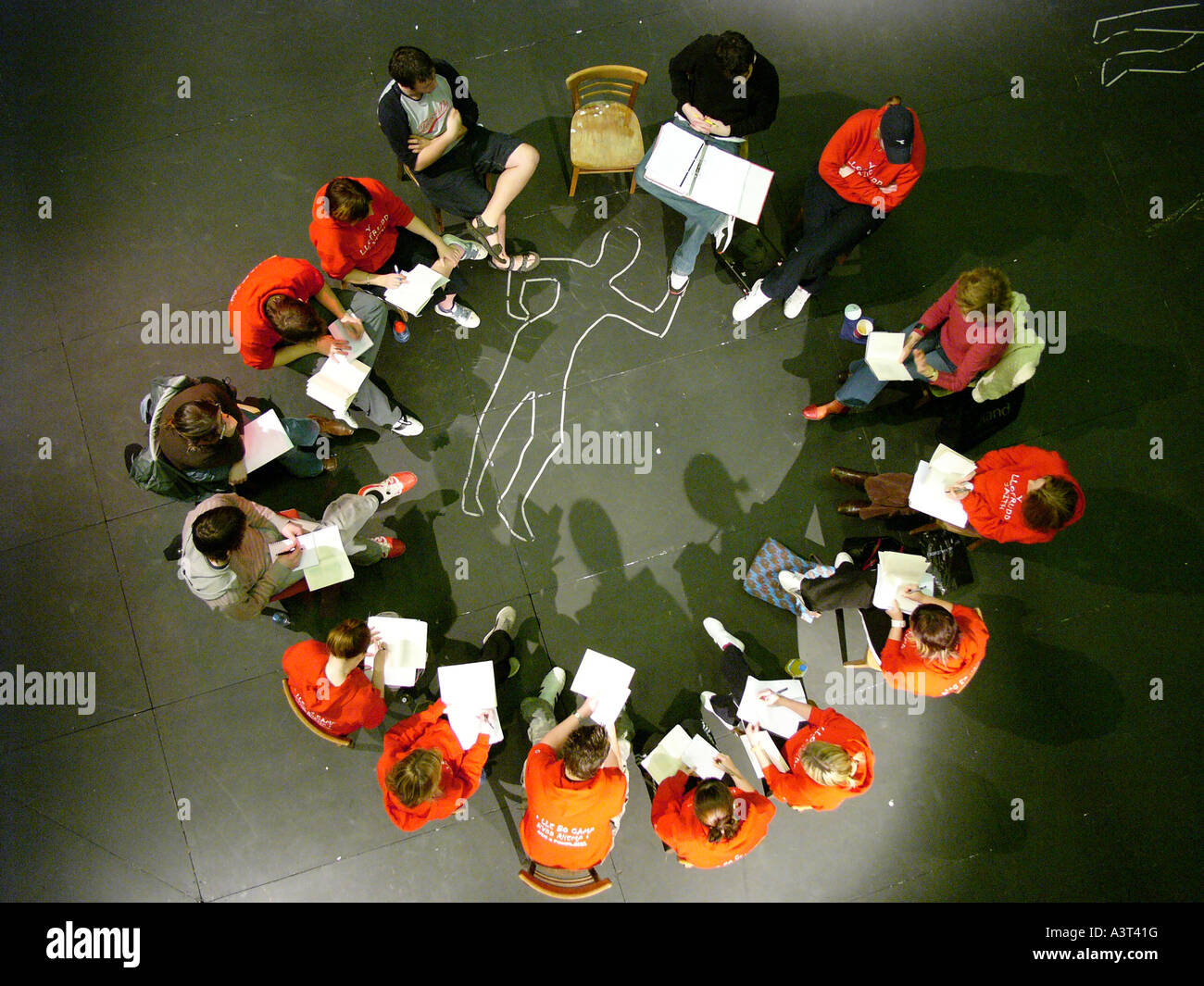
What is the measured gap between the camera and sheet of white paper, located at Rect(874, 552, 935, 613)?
3.78 meters

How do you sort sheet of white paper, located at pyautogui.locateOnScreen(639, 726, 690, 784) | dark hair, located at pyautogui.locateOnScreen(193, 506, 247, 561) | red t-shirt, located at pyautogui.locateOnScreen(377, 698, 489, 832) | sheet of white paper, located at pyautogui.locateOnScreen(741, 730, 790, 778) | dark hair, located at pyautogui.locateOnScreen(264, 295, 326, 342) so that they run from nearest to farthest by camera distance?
dark hair, located at pyautogui.locateOnScreen(193, 506, 247, 561), red t-shirt, located at pyautogui.locateOnScreen(377, 698, 489, 832), dark hair, located at pyautogui.locateOnScreen(264, 295, 326, 342), sheet of white paper, located at pyautogui.locateOnScreen(741, 730, 790, 778), sheet of white paper, located at pyautogui.locateOnScreen(639, 726, 690, 784)

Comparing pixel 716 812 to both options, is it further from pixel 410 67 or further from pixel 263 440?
pixel 410 67

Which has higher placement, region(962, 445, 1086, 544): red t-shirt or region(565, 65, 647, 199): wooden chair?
region(565, 65, 647, 199): wooden chair

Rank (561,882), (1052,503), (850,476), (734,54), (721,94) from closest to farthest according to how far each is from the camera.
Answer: (1052,503)
(734,54)
(561,882)
(721,94)
(850,476)

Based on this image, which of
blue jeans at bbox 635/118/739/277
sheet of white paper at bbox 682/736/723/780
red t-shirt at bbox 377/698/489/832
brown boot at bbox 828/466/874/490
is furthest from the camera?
brown boot at bbox 828/466/874/490

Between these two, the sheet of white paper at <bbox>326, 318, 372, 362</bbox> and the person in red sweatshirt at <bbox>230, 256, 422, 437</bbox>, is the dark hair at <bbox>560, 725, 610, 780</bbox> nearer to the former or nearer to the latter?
the person in red sweatshirt at <bbox>230, 256, 422, 437</bbox>

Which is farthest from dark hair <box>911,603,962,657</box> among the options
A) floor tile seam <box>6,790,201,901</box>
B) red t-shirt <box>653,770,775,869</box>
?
floor tile seam <box>6,790,201,901</box>

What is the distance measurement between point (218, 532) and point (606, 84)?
10.9ft

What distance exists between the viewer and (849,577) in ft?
12.5

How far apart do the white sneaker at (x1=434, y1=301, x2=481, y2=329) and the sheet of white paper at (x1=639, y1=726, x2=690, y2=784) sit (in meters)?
2.78

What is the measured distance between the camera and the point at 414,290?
13.0 feet

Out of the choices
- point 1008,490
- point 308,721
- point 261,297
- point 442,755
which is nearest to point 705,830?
point 442,755

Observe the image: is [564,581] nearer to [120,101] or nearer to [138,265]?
[138,265]
